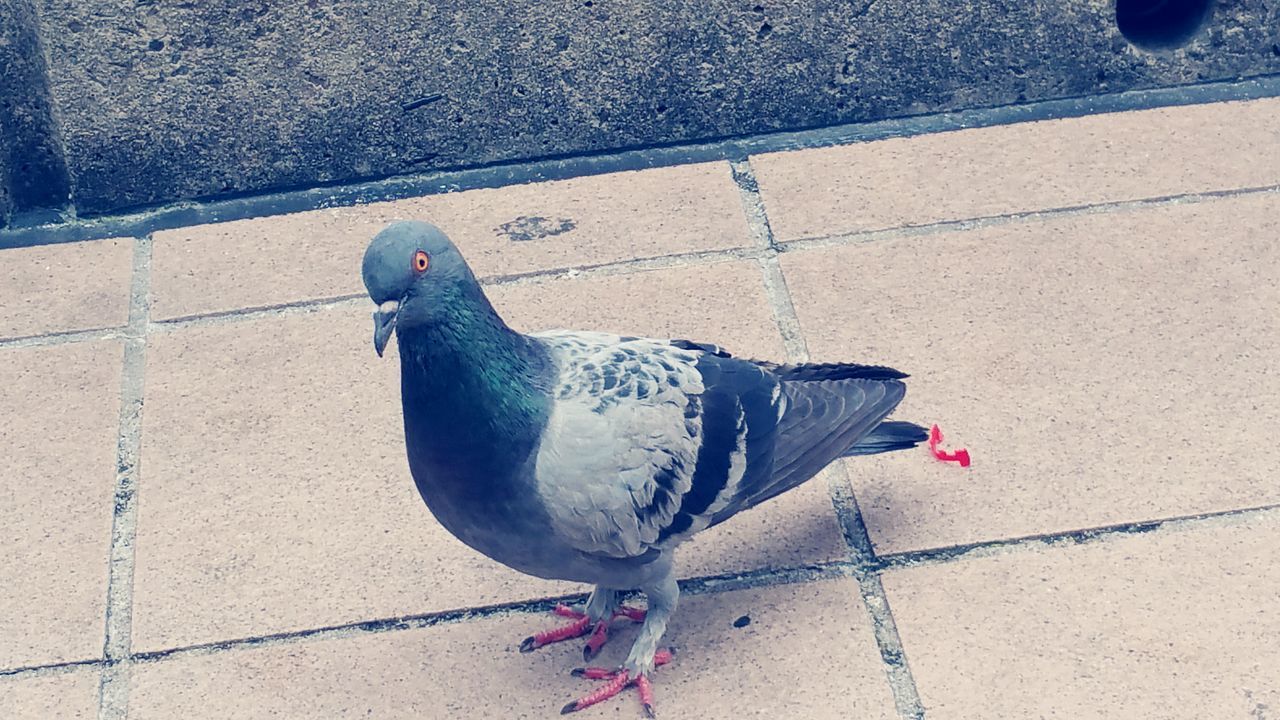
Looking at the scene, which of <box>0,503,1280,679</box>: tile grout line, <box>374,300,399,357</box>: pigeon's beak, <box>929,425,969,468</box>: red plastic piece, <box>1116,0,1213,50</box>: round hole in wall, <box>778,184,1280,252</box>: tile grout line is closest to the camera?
<box>374,300,399,357</box>: pigeon's beak

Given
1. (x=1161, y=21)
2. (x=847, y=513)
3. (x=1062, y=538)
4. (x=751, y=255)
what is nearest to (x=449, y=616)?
(x=847, y=513)

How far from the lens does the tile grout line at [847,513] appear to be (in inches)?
134

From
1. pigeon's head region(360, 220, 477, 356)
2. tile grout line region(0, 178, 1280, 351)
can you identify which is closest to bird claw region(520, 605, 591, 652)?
pigeon's head region(360, 220, 477, 356)

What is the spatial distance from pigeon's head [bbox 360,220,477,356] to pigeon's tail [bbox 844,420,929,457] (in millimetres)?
1141

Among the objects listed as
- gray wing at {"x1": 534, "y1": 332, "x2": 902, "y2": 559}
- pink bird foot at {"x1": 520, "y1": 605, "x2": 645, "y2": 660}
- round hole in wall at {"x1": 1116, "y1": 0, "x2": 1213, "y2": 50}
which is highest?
round hole in wall at {"x1": 1116, "y1": 0, "x2": 1213, "y2": 50}

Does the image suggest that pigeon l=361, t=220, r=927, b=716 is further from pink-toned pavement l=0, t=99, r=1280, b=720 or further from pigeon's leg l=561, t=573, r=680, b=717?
pink-toned pavement l=0, t=99, r=1280, b=720

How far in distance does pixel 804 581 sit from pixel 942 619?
0.35 metres

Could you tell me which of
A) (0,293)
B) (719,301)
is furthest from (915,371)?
(0,293)

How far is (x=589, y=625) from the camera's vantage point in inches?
144

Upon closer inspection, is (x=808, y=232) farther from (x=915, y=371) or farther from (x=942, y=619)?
(x=942, y=619)

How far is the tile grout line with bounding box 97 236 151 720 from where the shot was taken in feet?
11.6

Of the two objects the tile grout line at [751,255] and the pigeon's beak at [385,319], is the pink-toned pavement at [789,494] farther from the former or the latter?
the pigeon's beak at [385,319]

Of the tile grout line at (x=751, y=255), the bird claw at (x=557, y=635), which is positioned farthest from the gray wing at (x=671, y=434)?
the tile grout line at (x=751, y=255)

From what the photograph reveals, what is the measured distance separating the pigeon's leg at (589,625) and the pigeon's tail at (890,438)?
68cm
